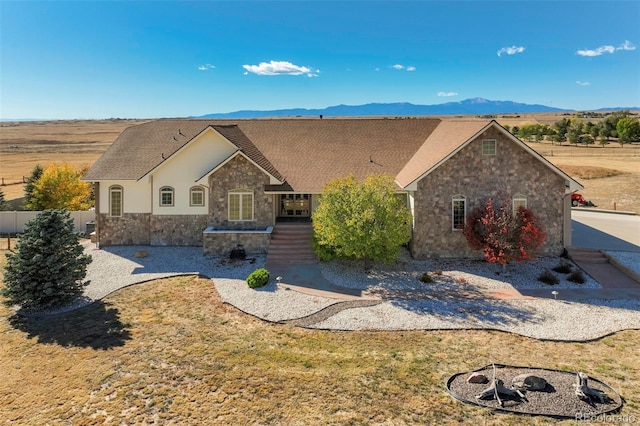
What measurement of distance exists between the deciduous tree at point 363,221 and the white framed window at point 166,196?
10948mm

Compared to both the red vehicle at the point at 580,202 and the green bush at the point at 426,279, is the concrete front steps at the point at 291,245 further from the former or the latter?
the red vehicle at the point at 580,202

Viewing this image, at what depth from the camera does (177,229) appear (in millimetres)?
26125

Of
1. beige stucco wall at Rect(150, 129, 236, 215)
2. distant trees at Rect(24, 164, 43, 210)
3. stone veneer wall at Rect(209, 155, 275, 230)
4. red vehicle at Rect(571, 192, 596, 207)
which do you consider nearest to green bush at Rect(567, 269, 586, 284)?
stone veneer wall at Rect(209, 155, 275, 230)

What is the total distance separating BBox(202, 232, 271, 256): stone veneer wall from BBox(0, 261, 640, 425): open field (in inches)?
284

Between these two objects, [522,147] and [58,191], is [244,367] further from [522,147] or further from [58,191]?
[58,191]

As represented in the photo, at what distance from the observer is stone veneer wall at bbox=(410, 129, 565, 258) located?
22.4 metres

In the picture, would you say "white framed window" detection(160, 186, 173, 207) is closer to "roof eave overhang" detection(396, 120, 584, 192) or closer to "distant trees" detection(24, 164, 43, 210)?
"distant trees" detection(24, 164, 43, 210)

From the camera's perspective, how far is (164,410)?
1064 cm

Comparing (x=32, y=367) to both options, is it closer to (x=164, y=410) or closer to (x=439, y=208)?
(x=164, y=410)

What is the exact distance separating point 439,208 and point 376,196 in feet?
15.5

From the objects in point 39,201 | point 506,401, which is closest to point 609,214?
point 506,401

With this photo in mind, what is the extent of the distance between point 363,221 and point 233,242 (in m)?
8.92

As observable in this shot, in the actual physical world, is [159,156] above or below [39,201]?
above

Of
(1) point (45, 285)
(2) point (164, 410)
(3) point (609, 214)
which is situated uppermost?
(3) point (609, 214)
